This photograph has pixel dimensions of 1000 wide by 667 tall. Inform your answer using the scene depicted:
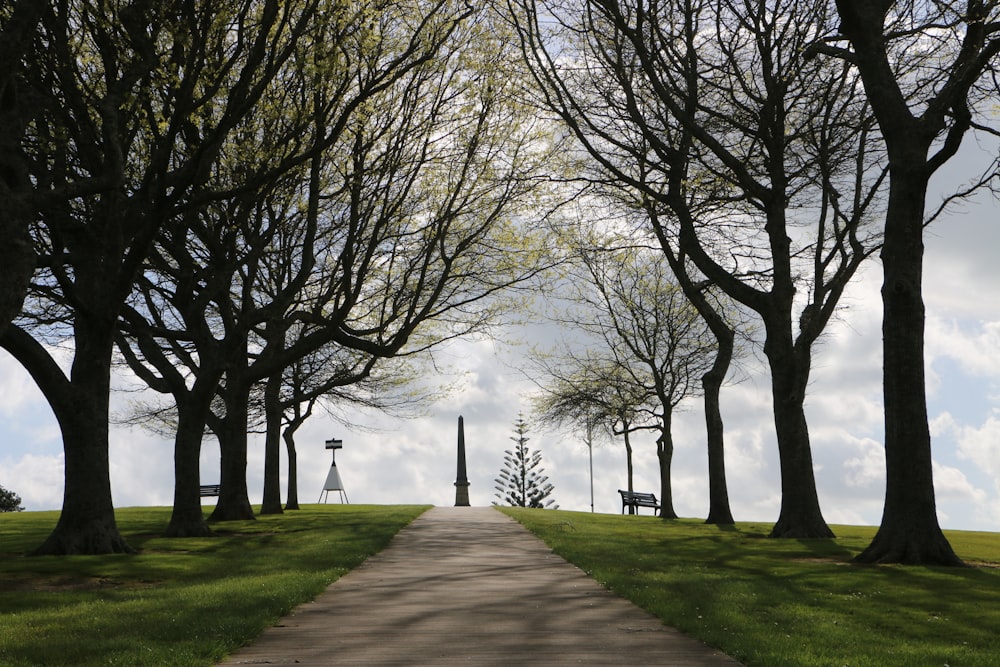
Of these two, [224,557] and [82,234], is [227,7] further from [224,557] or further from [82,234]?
[224,557]

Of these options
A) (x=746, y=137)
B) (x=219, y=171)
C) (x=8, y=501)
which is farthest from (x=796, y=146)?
(x=8, y=501)

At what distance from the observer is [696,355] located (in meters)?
35.2

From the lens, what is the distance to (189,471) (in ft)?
72.4

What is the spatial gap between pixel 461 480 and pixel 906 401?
28.8 meters

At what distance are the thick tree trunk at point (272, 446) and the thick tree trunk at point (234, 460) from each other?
→ 2975 millimetres

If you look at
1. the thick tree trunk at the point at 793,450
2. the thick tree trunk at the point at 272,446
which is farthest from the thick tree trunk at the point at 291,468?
the thick tree trunk at the point at 793,450

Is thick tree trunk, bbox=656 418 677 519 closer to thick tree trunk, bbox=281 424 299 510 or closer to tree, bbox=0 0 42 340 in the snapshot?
thick tree trunk, bbox=281 424 299 510

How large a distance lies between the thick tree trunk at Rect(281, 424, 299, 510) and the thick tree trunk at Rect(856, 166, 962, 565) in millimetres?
26842

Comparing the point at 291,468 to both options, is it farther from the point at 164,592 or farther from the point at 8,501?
the point at 164,592

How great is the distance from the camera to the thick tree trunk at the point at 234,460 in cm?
2670

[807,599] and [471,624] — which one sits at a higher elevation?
[471,624]

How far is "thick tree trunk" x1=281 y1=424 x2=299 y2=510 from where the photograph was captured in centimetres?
3822

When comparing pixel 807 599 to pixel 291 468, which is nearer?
pixel 807 599

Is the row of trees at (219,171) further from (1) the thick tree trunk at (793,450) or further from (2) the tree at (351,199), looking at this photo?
(1) the thick tree trunk at (793,450)
